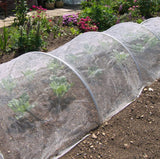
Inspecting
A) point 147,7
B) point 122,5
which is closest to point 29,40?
point 122,5

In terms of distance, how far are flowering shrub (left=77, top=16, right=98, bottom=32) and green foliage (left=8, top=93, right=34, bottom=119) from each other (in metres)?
4.29

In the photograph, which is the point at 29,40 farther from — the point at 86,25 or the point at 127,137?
the point at 127,137

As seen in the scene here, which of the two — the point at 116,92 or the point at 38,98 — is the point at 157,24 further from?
the point at 38,98

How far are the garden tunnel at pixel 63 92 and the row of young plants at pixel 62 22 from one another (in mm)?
1810

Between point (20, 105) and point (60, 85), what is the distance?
570 mm

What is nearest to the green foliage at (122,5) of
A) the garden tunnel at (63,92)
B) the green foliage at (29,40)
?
the green foliage at (29,40)

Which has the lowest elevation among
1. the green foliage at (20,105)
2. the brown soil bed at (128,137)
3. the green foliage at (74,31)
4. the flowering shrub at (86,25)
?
the brown soil bed at (128,137)

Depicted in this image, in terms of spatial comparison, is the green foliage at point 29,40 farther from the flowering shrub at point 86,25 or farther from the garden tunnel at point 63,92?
the flowering shrub at point 86,25

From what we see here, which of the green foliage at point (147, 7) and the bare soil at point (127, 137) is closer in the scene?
the bare soil at point (127, 137)

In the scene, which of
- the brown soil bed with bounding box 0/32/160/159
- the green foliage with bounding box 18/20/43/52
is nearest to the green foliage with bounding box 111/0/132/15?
the green foliage with bounding box 18/20/43/52

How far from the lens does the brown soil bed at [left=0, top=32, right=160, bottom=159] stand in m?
2.86

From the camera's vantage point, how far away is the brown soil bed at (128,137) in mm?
2859

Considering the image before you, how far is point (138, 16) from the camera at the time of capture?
26.8 ft

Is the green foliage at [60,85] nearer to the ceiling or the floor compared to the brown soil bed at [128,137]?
nearer to the ceiling
